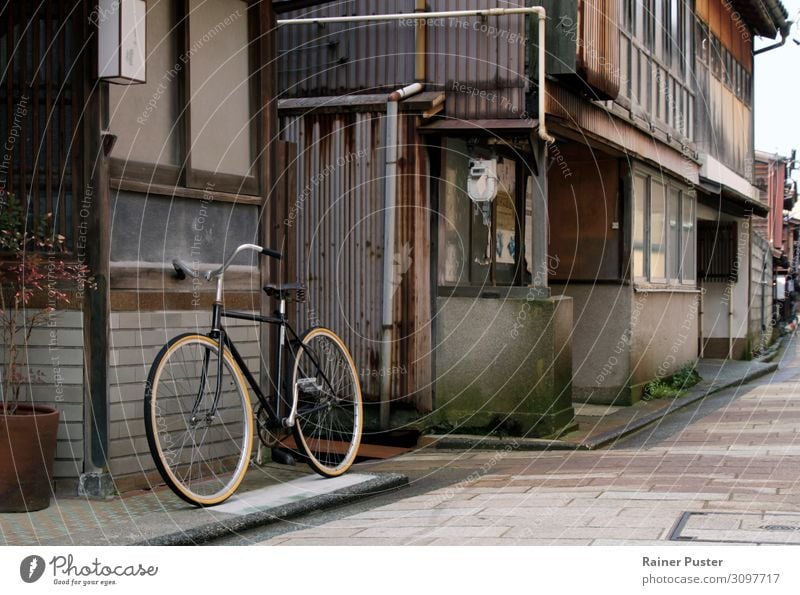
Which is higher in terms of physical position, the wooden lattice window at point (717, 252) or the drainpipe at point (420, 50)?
the drainpipe at point (420, 50)

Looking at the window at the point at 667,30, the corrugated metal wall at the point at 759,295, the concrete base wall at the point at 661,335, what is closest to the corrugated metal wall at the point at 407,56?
the concrete base wall at the point at 661,335

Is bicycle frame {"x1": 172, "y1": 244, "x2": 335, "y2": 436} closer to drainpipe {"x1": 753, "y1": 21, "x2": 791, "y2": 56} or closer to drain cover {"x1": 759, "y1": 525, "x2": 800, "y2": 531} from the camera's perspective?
drain cover {"x1": 759, "y1": 525, "x2": 800, "y2": 531}

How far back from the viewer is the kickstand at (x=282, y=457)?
30.6 feet

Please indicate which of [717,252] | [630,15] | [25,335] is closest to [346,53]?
[630,15]

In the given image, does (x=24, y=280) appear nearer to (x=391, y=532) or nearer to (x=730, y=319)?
(x=391, y=532)

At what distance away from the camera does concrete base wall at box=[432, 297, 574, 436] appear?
11.8 m

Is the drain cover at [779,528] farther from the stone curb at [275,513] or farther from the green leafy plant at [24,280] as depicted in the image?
the green leafy plant at [24,280]

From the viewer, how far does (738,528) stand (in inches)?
258

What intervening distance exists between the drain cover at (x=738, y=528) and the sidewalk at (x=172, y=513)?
251 cm

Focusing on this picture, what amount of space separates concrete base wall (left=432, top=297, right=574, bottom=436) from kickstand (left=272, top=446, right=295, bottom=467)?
3.01 metres

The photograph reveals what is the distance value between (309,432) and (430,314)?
8.95ft

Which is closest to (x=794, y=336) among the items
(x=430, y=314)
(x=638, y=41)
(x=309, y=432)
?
(x=638, y=41)

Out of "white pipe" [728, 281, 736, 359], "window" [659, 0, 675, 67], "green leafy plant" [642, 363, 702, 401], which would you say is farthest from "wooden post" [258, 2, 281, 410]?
"white pipe" [728, 281, 736, 359]

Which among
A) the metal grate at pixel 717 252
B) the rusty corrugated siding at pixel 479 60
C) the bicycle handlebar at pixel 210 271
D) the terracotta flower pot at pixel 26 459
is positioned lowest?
the terracotta flower pot at pixel 26 459
